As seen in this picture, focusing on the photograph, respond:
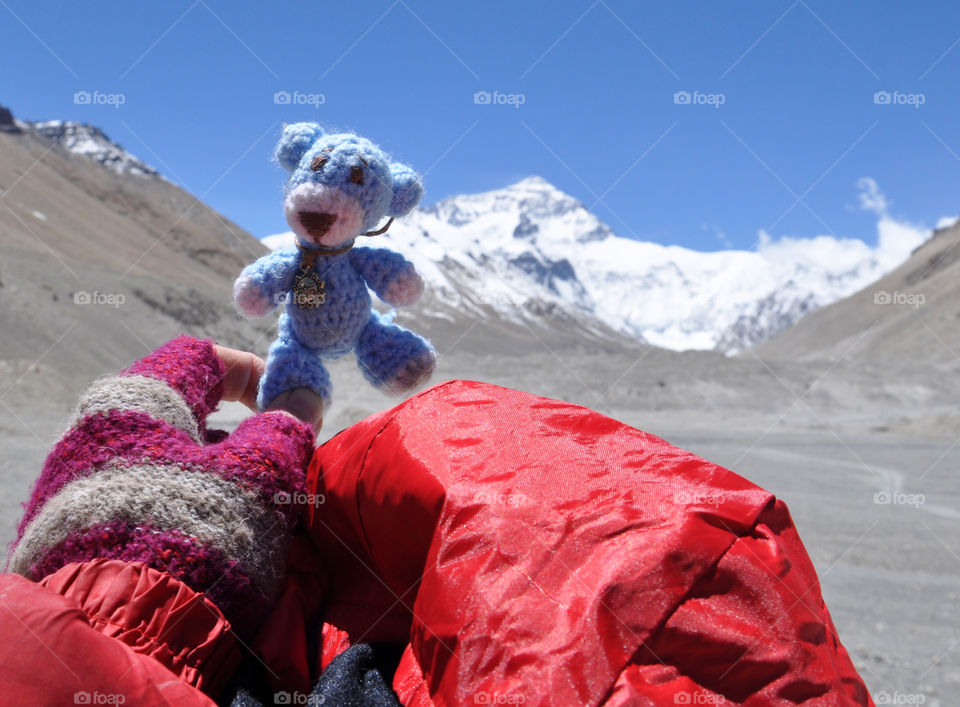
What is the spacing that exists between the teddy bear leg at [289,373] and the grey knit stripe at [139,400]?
41 centimetres

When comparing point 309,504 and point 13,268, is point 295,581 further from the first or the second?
point 13,268

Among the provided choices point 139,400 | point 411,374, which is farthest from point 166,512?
point 411,374

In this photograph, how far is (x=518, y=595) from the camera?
1.29 metres

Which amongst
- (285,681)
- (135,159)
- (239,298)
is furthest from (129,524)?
(135,159)

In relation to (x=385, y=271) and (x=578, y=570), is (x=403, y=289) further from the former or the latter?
(x=578, y=570)

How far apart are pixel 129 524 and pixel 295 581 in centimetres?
40

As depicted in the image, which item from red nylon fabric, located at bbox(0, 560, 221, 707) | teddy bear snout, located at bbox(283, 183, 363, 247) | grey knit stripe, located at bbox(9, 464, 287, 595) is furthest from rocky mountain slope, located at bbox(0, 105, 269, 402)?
red nylon fabric, located at bbox(0, 560, 221, 707)

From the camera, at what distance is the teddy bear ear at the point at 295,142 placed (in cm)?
230

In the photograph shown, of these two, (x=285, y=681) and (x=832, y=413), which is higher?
(x=832, y=413)

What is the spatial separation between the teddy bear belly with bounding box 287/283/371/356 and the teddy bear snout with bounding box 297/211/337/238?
0.22m

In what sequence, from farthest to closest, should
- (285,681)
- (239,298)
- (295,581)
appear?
1. (239,298)
2. (295,581)
3. (285,681)

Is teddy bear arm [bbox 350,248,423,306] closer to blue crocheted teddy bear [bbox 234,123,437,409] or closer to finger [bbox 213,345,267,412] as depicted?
blue crocheted teddy bear [bbox 234,123,437,409]

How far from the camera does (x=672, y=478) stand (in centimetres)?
144

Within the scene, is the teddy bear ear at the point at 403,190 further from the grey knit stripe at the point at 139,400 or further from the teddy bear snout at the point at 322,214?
the grey knit stripe at the point at 139,400
